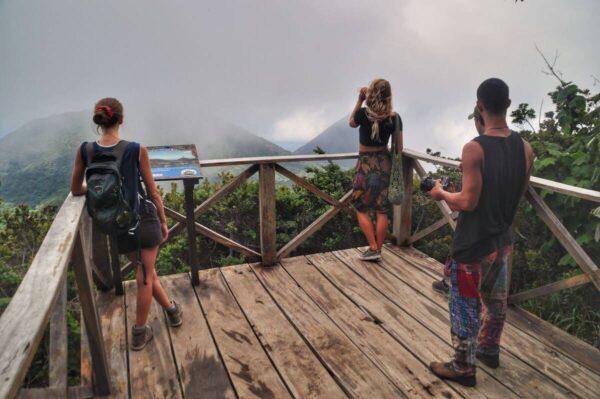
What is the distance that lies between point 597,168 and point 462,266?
2.02 meters

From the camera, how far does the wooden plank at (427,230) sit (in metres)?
4.59

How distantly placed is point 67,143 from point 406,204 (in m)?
58.5

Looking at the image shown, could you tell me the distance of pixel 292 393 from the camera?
2.74 meters

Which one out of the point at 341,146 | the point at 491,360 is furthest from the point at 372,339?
the point at 341,146

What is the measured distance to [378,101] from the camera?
4.13 meters

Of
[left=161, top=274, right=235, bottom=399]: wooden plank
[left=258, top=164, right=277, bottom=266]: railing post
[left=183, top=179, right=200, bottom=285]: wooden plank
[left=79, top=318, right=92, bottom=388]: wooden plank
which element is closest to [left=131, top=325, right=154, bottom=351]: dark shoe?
[left=161, top=274, right=235, bottom=399]: wooden plank

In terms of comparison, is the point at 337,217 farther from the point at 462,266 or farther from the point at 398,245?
the point at 462,266

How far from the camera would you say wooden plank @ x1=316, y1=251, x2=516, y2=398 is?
2.82 m

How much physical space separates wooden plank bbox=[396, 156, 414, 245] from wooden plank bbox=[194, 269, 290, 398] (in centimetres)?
225

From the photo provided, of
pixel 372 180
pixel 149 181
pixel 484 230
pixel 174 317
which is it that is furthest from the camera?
pixel 372 180

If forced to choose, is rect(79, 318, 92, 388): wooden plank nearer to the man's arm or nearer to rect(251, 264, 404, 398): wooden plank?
rect(251, 264, 404, 398): wooden plank

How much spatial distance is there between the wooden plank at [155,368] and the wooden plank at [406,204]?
2954 mm

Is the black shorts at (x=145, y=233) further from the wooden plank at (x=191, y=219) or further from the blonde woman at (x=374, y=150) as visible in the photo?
the blonde woman at (x=374, y=150)

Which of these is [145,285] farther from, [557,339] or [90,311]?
[557,339]
